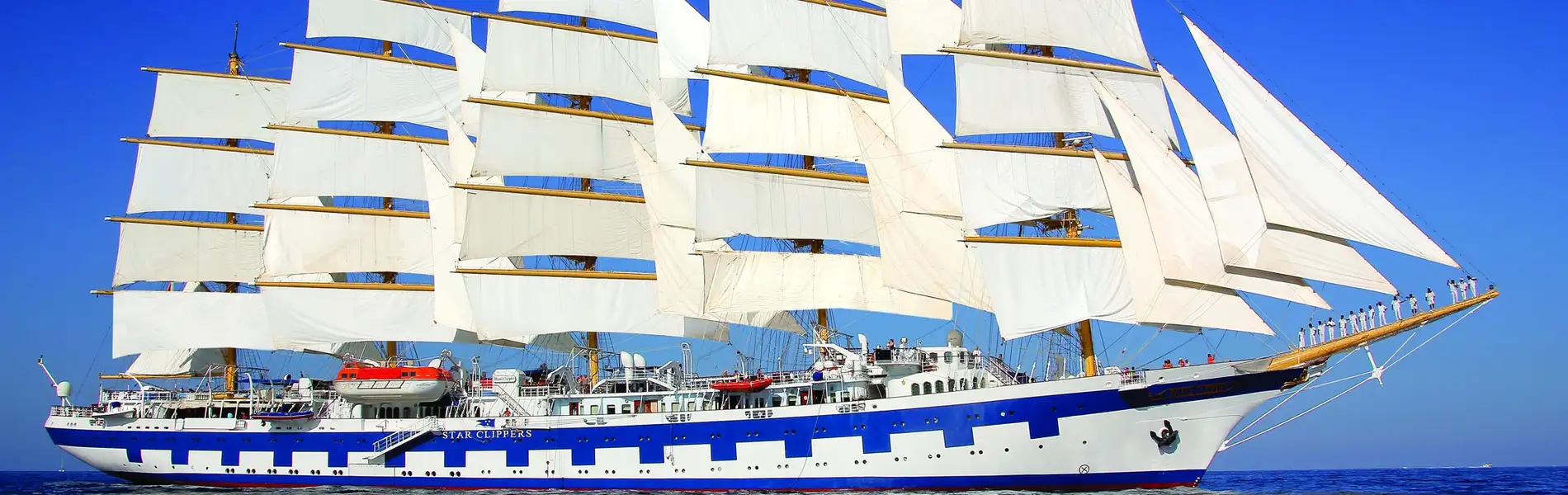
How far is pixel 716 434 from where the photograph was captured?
38531 millimetres

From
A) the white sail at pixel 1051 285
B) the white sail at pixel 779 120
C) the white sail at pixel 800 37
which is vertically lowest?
the white sail at pixel 1051 285

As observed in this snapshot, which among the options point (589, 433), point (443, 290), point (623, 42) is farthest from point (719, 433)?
point (623, 42)

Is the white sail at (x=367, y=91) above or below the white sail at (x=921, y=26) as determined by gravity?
above

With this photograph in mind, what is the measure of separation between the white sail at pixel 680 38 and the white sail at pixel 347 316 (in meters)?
12.7

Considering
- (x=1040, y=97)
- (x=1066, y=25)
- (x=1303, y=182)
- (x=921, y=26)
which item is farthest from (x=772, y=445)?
(x=1303, y=182)

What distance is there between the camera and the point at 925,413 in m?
35.7

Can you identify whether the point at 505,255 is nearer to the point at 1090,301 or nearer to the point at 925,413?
the point at 925,413

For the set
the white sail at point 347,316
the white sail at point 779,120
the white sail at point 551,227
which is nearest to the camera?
the white sail at point 779,120

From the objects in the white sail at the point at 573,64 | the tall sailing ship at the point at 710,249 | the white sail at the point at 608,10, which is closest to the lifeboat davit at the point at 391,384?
the tall sailing ship at the point at 710,249

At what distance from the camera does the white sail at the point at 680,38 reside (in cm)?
4534

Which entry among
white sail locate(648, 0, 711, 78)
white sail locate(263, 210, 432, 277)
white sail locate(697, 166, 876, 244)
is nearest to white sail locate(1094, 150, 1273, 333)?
white sail locate(697, 166, 876, 244)

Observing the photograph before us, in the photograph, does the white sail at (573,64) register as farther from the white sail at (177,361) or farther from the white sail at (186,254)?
the white sail at (177,361)

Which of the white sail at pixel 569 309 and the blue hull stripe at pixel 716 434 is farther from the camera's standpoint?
the white sail at pixel 569 309

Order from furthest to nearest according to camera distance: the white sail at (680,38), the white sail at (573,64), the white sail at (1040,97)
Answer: the white sail at (573,64) → the white sail at (680,38) → the white sail at (1040,97)
